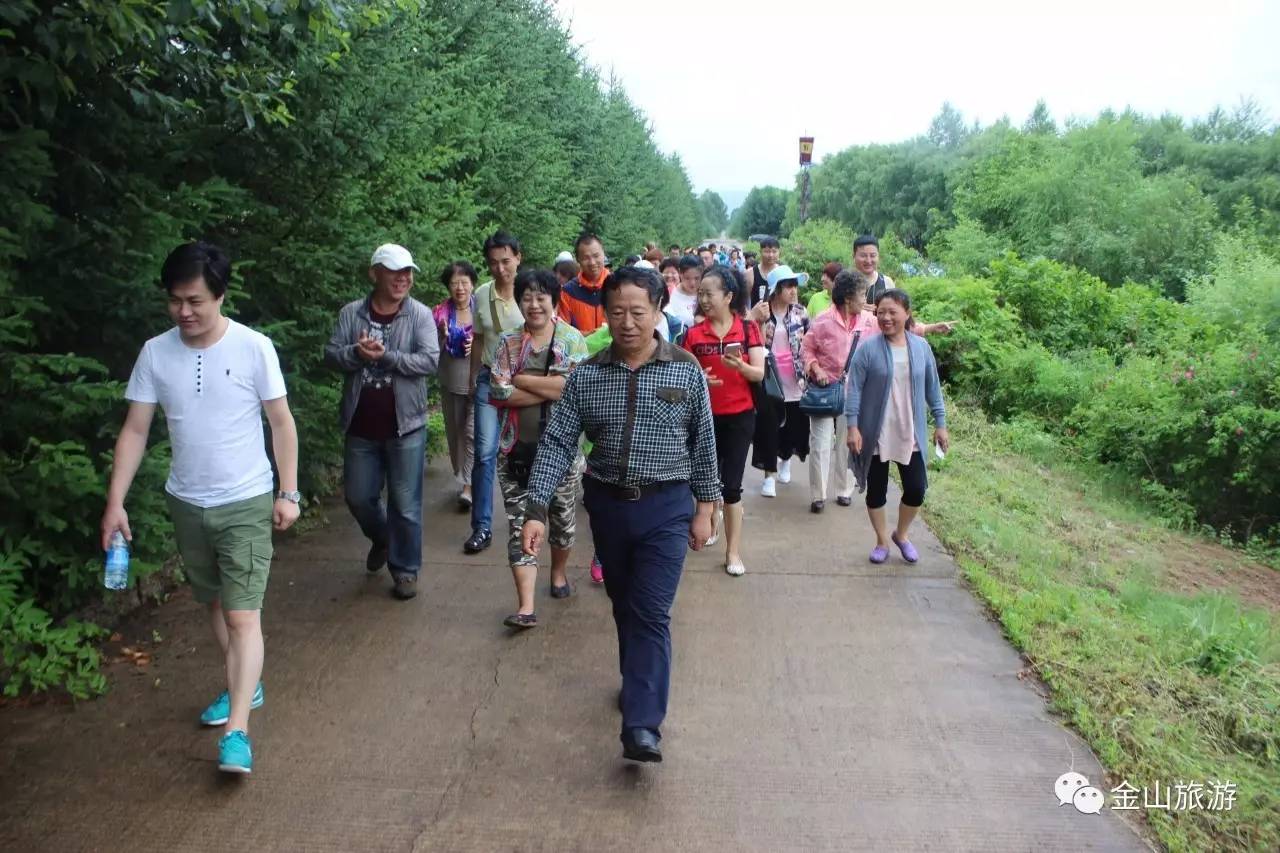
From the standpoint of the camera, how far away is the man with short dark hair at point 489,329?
573 cm

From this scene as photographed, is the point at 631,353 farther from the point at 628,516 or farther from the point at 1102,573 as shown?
the point at 1102,573

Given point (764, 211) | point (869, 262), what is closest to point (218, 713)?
point (869, 262)

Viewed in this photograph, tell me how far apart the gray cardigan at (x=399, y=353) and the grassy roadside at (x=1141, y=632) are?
3533mm

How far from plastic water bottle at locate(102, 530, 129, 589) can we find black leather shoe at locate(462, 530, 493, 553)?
2807 mm

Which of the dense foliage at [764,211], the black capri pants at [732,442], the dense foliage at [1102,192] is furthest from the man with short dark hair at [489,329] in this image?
the dense foliage at [764,211]

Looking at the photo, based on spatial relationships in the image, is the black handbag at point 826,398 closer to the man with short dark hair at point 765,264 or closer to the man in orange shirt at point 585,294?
the man in orange shirt at point 585,294

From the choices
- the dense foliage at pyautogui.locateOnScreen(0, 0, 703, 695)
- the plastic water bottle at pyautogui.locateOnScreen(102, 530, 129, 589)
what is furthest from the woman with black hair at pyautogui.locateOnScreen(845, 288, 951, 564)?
the plastic water bottle at pyautogui.locateOnScreen(102, 530, 129, 589)

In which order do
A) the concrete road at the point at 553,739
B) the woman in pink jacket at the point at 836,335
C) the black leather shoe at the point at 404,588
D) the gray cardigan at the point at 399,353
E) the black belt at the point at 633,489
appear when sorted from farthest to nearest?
the woman in pink jacket at the point at 836,335, the black leather shoe at the point at 404,588, the gray cardigan at the point at 399,353, the black belt at the point at 633,489, the concrete road at the point at 553,739

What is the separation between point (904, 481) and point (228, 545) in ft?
13.5

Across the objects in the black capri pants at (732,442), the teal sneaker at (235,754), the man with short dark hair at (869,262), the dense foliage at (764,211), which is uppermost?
the dense foliage at (764,211)

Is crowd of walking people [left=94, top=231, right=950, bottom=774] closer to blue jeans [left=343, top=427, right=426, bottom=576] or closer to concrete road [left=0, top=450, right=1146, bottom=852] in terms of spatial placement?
blue jeans [left=343, top=427, right=426, bottom=576]

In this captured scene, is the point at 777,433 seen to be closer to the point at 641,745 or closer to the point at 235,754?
the point at 641,745

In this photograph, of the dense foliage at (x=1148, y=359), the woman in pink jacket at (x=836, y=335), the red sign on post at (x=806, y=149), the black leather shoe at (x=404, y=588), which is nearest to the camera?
the black leather shoe at (x=404, y=588)

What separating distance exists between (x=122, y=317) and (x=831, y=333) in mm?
4721
